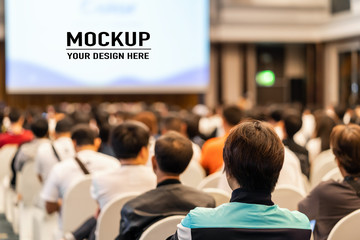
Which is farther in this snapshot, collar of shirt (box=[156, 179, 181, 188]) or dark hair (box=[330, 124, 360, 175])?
dark hair (box=[330, 124, 360, 175])

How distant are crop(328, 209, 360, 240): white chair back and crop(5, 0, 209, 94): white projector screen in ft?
34.0

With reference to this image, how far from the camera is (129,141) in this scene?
3.16 m

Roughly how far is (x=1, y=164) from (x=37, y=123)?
0.86 metres

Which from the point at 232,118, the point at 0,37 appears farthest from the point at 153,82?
the point at 232,118

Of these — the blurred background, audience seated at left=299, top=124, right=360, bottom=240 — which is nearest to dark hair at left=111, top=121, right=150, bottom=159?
audience seated at left=299, top=124, right=360, bottom=240

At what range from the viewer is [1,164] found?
587 cm

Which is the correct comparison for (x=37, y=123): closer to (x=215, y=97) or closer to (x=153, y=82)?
(x=153, y=82)

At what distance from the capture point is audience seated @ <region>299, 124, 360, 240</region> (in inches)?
100

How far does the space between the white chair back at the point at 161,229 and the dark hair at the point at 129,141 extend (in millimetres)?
1019

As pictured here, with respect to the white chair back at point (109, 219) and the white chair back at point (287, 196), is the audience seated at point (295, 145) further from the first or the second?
the white chair back at point (109, 219)

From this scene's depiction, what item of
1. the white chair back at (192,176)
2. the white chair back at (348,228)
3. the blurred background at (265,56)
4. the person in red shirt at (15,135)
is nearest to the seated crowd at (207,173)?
the white chair back at (348,228)

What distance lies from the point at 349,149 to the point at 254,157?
118 centimetres

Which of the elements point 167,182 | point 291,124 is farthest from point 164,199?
point 291,124

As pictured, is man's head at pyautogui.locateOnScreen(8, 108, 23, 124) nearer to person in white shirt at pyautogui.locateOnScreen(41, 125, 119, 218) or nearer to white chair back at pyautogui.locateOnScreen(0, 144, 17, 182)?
white chair back at pyautogui.locateOnScreen(0, 144, 17, 182)
